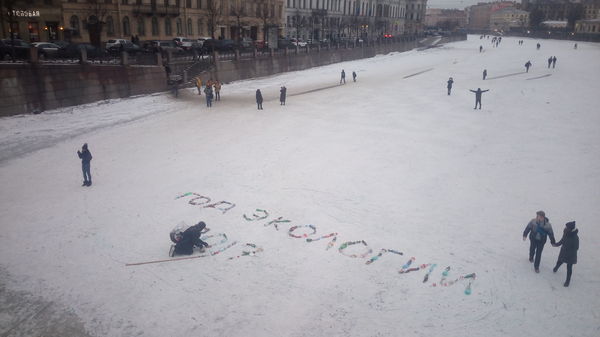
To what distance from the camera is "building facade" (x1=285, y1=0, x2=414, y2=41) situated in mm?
68062

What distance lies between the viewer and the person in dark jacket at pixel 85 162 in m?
12.2

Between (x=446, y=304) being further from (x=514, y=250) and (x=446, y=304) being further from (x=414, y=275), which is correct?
(x=514, y=250)

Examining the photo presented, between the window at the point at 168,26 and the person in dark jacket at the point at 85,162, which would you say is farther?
the window at the point at 168,26

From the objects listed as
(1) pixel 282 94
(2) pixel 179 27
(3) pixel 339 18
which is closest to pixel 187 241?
(1) pixel 282 94

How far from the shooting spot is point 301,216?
10.8 m

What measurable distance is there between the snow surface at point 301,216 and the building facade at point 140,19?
20298 millimetres

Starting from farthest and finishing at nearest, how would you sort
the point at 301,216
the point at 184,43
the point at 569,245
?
the point at 184,43
the point at 301,216
the point at 569,245

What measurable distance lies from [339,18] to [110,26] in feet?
160

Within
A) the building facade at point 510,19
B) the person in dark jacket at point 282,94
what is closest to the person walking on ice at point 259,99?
the person in dark jacket at point 282,94

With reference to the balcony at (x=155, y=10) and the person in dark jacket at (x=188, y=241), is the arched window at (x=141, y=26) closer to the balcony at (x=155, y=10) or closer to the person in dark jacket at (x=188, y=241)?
the balcony at (x=155, y=10)

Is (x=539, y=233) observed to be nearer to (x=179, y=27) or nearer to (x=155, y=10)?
(x=155, y=10)

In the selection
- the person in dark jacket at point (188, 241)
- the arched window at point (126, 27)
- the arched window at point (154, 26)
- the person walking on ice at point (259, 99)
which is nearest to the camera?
the person in dark jacket at point (188, 241)

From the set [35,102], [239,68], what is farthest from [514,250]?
[239,68]

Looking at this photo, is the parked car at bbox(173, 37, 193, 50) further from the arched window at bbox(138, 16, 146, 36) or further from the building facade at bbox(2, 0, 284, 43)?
the arched window at bbox(138, 16, 146, 36)
